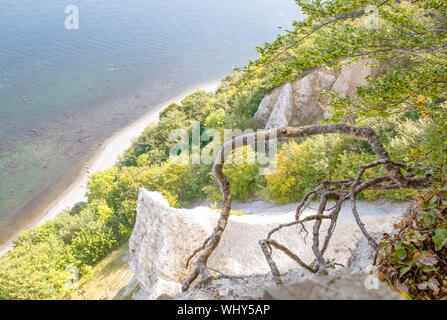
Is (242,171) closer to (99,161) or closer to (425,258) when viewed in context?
(425,258)

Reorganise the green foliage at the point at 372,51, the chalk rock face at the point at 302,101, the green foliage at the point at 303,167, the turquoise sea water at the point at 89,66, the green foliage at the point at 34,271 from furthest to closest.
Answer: the turquoise sea water at the point at 89,66 → the chalk rock face at the point at 302,101 → the green foliage at the point at 34,271 → the green foliage at the point at 303,167 → the green foliage at the point at 372,51

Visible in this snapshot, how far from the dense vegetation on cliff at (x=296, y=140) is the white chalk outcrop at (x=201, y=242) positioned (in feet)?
8.78

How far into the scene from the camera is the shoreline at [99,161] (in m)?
26.5

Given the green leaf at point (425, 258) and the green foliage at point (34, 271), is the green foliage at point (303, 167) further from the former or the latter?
the green foliage at point (34, 271)

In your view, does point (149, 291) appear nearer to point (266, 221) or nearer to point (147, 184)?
point (266, 221)

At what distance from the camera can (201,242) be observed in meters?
10.3

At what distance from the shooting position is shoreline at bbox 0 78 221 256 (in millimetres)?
26547

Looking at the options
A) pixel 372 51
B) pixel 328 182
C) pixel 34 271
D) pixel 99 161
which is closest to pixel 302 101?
pixel 372 51

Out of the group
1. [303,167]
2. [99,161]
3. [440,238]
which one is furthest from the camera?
[99,161]

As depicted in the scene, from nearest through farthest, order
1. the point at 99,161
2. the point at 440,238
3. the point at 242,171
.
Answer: the point at 440,238 → the point at 242,171 → the point at 99,161

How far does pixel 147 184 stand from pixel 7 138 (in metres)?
21.5

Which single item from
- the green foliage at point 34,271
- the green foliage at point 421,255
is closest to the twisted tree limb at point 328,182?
the green foliage at point 421,255

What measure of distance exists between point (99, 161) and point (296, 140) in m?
21.2

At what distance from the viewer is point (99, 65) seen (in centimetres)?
4388
